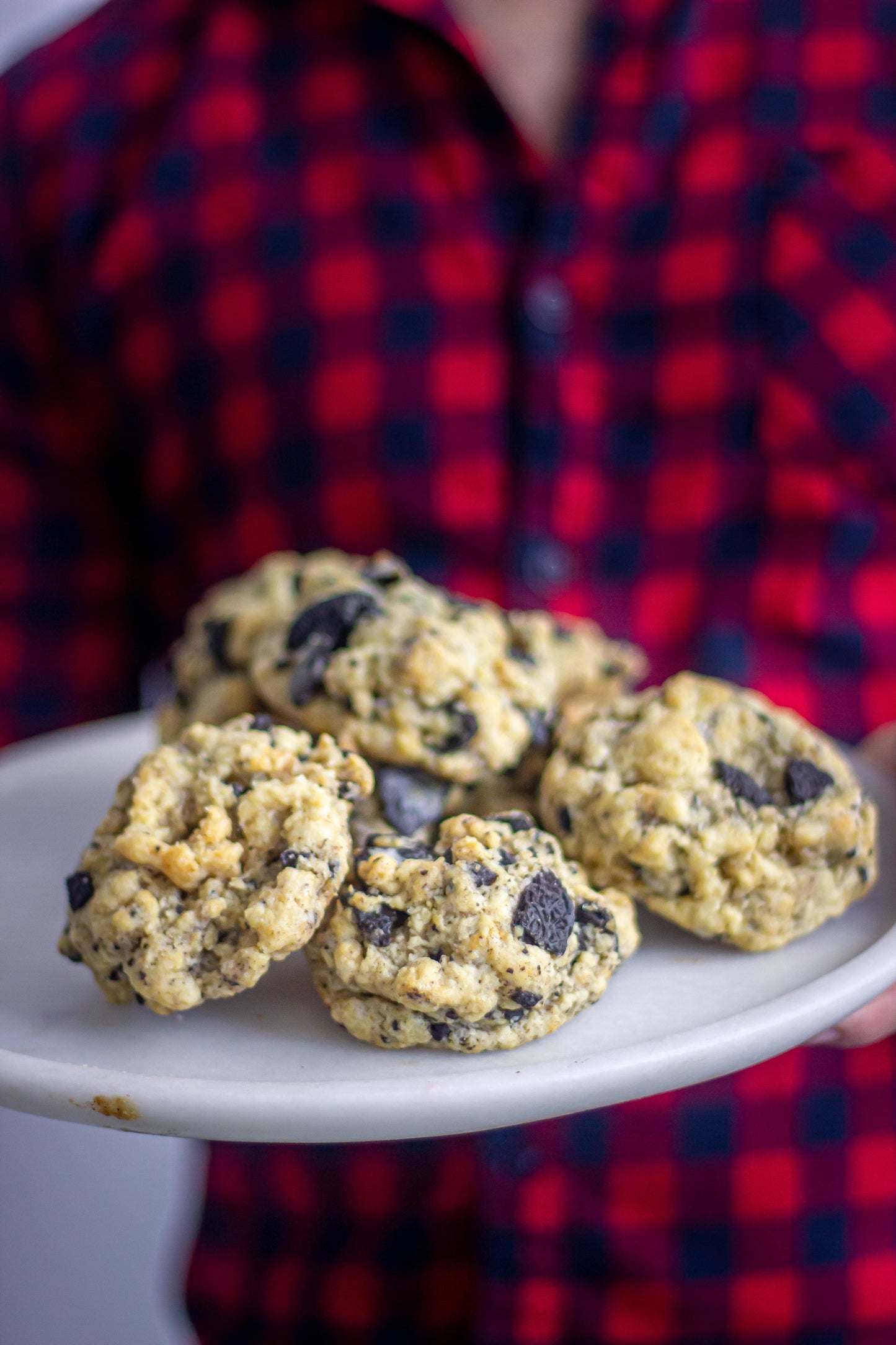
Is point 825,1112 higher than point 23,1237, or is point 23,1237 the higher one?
point 825,1112

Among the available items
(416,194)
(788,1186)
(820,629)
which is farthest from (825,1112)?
(416,194)

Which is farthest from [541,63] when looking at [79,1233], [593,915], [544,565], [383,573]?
Answer: [79,1233]

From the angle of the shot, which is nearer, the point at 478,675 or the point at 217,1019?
the point at 217,1019

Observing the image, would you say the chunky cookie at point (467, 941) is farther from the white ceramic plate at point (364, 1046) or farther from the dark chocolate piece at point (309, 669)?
the dark chocolate piece at point (309, 669)

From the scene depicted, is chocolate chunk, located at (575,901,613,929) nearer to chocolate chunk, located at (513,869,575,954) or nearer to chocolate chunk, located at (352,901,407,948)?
chocolate chunk, located at (513,869,575,954)

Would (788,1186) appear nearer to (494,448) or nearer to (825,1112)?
(825,1112)

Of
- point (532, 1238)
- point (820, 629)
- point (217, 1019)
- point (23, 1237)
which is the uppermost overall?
point (217, 1019)

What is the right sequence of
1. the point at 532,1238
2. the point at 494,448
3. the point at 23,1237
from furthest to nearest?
the point at 23,1237 < the point at 494,448 < the point at 532,1238
